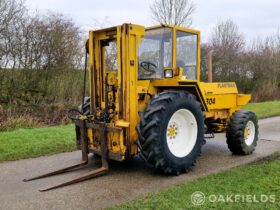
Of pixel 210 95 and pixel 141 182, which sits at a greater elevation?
pixel 210 95

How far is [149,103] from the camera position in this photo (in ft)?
17.0

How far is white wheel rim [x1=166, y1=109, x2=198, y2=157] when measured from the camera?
18.2ft

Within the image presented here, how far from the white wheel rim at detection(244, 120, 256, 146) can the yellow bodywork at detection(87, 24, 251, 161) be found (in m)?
0.87

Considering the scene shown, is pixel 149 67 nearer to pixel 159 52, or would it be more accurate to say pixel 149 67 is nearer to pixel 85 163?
pixel 159 52

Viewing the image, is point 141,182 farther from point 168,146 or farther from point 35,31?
point 35,31

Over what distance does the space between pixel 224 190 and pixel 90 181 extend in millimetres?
2011

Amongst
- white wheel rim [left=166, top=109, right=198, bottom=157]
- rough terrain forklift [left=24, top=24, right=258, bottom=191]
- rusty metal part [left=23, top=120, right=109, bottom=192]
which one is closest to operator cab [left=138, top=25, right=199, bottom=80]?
rough terrain forklift [left=24, top=24, right=258, bottom=191]

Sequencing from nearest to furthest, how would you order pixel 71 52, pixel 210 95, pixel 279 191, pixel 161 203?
1. pixel 161 203
2. pixel 279 191
3. pixel 210 95
4. pixel 71 52

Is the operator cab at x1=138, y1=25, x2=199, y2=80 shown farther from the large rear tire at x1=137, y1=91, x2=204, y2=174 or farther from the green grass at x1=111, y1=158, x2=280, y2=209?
the green grass at x1=111, y1=158, x2=280, y2=209

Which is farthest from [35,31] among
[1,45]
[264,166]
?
[264,166]

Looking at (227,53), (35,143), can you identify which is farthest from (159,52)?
(227,53)

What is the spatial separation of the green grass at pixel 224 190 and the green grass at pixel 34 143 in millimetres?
3223

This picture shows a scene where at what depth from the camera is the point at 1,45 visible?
493 inches

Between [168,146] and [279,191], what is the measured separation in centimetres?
176
